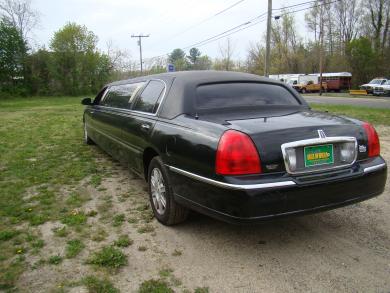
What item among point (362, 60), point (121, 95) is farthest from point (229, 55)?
point (121, 95)

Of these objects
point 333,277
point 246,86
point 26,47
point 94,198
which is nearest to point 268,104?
point 246,86

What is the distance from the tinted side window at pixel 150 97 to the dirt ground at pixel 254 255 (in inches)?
47.3

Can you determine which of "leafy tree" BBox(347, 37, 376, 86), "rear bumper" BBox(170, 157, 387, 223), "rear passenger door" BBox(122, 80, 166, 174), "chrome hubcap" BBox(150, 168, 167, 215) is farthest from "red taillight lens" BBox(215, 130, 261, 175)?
"leafy tree" BBox(347, 37, 376, 86)

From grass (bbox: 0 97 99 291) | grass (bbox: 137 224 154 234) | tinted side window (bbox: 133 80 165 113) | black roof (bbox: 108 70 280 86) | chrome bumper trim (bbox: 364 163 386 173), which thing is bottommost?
grass (bbox: 137 224 154 234)

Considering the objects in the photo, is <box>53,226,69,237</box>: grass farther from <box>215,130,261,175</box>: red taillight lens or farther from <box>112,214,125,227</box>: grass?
<box>215,130,261,175</box>: red taillight lens

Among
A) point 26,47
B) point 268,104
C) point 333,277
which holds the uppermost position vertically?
point 26,47

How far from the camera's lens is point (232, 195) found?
285 cm

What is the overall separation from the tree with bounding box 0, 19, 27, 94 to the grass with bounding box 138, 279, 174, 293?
1366 inches

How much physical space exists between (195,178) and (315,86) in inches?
1892

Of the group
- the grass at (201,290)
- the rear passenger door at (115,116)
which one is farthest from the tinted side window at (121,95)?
the grass at (201,290)

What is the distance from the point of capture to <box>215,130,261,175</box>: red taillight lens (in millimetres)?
2871

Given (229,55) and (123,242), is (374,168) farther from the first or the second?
(229,55)

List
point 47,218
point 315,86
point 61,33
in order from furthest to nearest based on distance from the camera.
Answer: point 315,86 < point 61,33 < point 47,218

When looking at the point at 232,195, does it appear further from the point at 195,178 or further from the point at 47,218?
the point at 47,218
